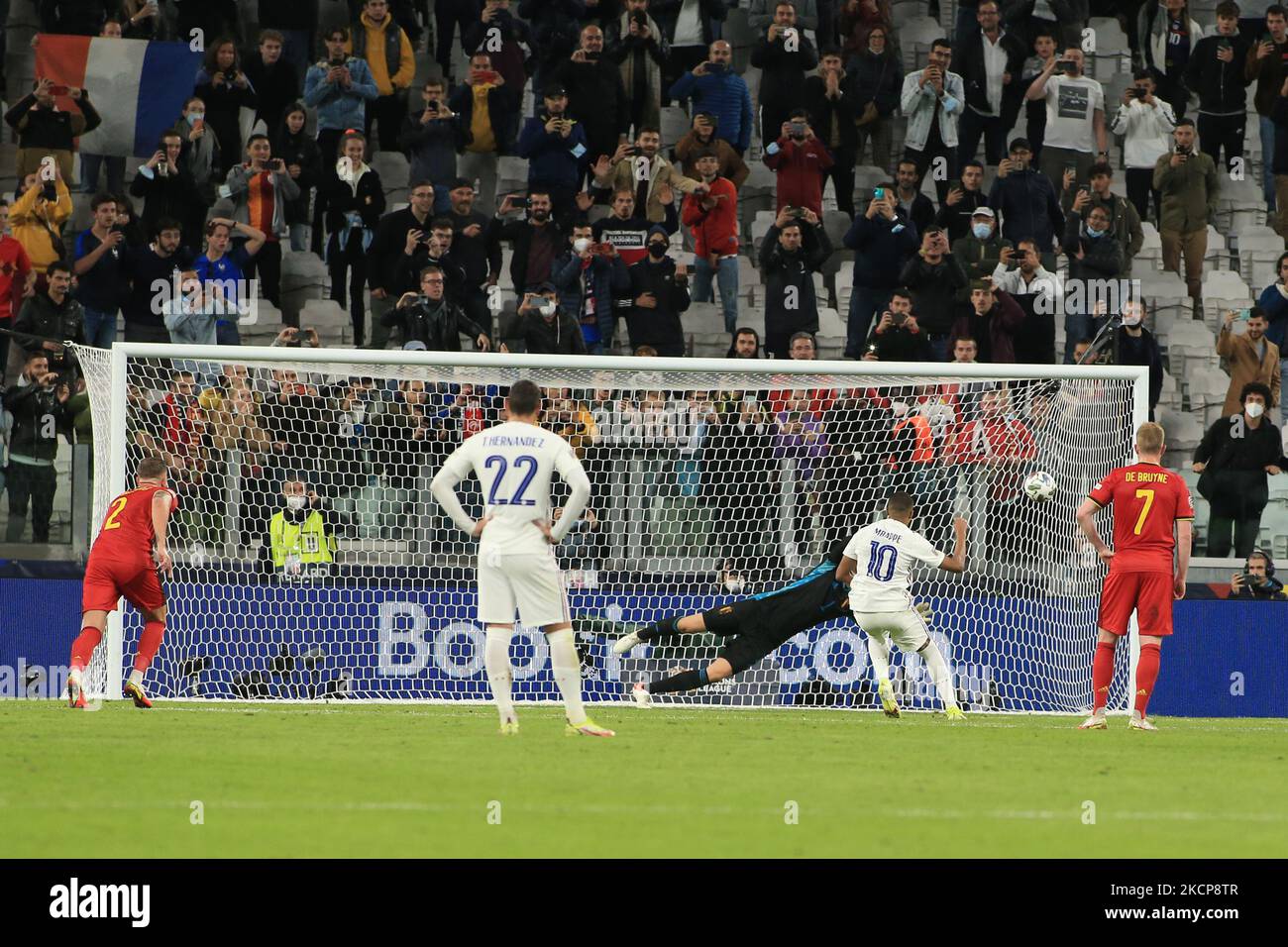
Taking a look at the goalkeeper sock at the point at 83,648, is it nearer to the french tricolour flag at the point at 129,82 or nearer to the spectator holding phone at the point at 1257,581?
the french tricolour flag at the point at 129,82

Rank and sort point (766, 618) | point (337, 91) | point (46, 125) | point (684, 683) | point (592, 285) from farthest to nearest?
point (337, 91) < point (46, 125) < point (592, 285) < point (766, 618) < point (684, 683)

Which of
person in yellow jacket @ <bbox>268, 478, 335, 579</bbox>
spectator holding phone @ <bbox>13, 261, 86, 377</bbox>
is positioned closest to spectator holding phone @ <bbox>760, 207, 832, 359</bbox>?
person in yellow jacket @ <bbox>268, 478, 335, 579</bbox>

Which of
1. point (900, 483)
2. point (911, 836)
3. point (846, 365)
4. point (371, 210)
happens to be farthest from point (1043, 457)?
point (911, 836)

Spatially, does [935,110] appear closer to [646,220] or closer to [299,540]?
[646,220]

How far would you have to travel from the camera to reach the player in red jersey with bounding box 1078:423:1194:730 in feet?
42.5

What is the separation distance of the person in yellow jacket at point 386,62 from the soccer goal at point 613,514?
5838 mm

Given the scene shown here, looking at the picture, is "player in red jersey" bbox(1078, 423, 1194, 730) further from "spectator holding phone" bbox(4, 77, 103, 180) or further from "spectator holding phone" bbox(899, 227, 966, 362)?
"spectator holding phone" bbox(4, 77, 103, 180)

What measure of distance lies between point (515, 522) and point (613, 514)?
519 centimetres

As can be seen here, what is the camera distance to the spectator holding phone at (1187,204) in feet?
72.7

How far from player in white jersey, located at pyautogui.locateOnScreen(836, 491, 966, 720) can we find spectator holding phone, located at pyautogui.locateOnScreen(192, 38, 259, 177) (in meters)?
9.81

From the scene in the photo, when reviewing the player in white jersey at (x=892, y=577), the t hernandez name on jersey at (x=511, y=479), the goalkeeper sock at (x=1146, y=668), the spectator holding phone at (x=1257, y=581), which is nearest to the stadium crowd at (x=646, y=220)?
the spectator holding phone at (x=1257, y=581)

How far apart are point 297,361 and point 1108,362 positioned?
884 cm

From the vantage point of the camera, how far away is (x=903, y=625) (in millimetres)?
14281

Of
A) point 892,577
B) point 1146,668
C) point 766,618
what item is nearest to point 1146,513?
point 1146,668
